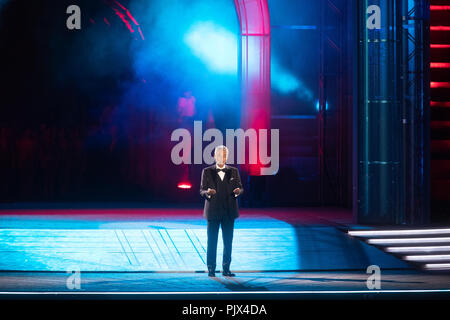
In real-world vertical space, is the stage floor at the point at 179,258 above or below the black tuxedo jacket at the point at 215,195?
below

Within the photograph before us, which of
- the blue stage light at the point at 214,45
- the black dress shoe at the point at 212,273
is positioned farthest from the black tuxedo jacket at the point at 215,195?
the blue stage light at the point at 214,45

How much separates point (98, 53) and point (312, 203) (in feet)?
25.4

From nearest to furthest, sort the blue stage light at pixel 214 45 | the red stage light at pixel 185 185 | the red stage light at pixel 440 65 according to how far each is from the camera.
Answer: the red stage light at pixel 440 65 → the blue stage light at pixel 214 45 → the red stage light at pixel 185 185

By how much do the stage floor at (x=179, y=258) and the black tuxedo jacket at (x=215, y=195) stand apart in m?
0.93

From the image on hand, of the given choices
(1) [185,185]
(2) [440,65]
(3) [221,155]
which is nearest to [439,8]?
(2) [440,65]

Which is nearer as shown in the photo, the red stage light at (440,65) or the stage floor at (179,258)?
the stage floor at (179,258)

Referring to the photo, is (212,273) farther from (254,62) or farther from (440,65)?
(440,65)

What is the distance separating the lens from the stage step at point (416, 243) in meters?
9.23

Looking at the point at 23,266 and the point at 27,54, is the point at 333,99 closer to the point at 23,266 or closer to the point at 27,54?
the point at 27,54

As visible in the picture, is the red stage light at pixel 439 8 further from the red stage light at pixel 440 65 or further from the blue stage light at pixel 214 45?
the blue stage light at pixel 214 45

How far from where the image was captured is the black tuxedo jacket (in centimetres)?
805

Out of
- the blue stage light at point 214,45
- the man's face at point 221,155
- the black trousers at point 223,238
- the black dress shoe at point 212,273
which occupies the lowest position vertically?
the black dress shoe at point 212,273

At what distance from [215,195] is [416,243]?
167 inches

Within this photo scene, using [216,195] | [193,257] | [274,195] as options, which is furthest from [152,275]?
[274,195]
